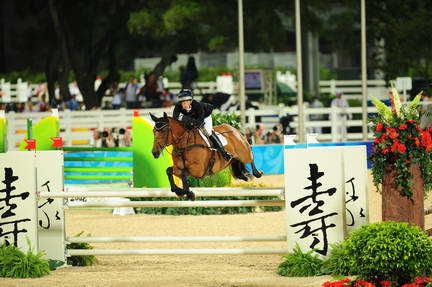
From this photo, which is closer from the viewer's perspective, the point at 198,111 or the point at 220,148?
the point at 198,111

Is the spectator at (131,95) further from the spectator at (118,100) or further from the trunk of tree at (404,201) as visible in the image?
the trunk of tree at (404,201)

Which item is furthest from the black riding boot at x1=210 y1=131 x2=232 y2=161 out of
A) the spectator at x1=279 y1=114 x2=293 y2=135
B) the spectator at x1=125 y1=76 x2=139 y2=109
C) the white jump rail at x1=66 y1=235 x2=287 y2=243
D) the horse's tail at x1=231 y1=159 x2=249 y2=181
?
the spectator at x1=125 y1=76 x2=139 y2=109

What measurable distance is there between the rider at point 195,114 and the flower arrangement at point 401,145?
176cm

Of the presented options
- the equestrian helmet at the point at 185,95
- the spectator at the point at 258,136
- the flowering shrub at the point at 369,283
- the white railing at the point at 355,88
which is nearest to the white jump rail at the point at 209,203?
the equestrian helmet at the point at 185,95

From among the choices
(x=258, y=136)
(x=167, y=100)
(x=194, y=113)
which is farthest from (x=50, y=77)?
(x=194, y=113)

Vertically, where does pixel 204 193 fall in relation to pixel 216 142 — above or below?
below

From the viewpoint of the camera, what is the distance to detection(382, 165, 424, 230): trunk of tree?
1027 centimetres

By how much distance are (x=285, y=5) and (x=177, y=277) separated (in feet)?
87.6

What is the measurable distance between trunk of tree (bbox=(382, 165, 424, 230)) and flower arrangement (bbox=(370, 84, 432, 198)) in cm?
4

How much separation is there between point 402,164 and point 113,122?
22.7 m

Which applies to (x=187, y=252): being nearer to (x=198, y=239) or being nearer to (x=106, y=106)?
(x=198, y=239)

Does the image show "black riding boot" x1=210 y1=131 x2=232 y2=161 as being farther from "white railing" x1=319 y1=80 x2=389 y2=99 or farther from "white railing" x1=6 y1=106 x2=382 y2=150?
"white railing" x1=319 y1=80 x2=389 y2=99

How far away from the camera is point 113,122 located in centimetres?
3250

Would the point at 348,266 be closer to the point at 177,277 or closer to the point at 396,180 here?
the point at 396,180
